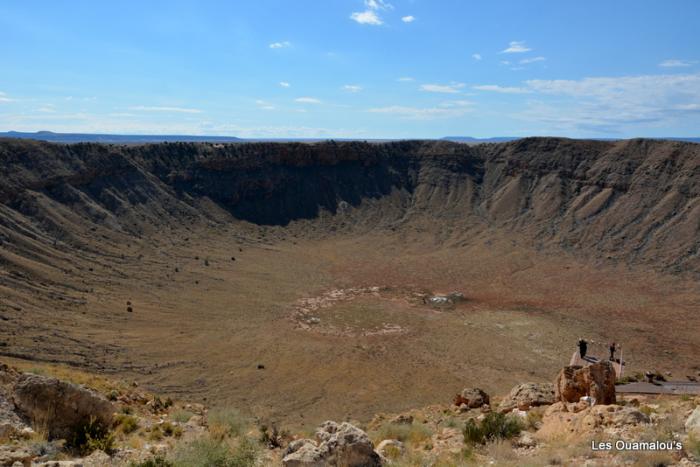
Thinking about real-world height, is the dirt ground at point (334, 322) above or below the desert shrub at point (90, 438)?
below

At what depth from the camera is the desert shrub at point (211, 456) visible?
855 centimetres

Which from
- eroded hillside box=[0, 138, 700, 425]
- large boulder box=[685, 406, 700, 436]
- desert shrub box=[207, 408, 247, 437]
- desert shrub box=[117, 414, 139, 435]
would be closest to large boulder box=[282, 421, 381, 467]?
desert shrub box=[207, 408, 247, 437]

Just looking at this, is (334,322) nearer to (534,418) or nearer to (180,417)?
(180,417)

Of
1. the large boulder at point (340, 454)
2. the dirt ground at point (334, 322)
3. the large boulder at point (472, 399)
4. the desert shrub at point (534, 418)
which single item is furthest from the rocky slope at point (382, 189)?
the desert shrub at point (534, 418)

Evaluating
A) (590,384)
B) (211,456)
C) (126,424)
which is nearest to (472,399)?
(590,384)

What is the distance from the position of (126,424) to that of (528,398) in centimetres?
1057

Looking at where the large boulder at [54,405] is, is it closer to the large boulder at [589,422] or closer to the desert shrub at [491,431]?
the desert shrub at [491,431]

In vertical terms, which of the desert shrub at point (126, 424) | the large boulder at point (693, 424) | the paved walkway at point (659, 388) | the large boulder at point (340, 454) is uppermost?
the large boulder at point (693, 424)

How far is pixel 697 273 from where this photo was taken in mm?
42812

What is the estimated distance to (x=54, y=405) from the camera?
1017 centimetres

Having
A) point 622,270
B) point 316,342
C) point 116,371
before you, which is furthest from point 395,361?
point 622,270

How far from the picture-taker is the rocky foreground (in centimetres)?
870

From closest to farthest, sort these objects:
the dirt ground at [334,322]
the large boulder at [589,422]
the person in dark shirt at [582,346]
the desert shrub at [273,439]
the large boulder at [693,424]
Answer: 1. the large boulder at [693,424]
2. the large boulder at [589,422]
3. the desert shrub at [273,439]
4. the person in dark shirt at [582,346]
5. the dirt ground at [334,322]

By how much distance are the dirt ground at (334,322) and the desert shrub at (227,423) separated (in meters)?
6.21
